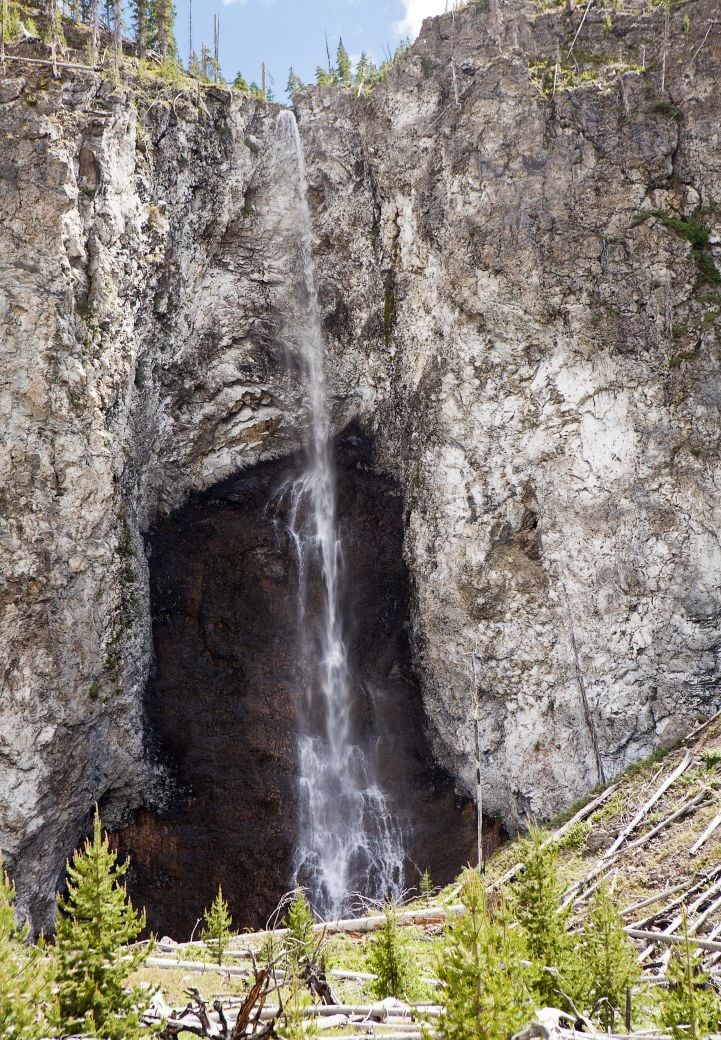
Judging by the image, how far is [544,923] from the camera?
458 inches

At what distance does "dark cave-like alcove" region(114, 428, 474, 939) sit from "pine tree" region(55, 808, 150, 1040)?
1567 centimetres

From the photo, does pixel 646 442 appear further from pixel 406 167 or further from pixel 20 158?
pixel 20 158

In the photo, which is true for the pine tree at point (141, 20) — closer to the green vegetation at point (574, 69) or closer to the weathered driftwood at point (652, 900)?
the green vegetation at point (574, 69)

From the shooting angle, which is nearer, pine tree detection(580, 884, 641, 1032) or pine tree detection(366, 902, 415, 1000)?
pine tree detection(580, 884, 641, 1032)

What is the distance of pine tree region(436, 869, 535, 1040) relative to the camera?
7.41m

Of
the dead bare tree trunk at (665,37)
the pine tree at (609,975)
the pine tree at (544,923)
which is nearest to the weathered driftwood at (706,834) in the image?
the pine tree at (544,923)

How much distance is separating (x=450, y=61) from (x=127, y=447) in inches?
784

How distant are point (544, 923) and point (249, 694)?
17377 millimetres

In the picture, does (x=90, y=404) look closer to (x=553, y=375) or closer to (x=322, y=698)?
(x=322, y=698)

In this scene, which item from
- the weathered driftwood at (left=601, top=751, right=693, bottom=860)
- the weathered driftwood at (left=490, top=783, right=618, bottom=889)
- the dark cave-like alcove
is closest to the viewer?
the weathered driftwood at (left=601, top=751, right=693, bottom=860)

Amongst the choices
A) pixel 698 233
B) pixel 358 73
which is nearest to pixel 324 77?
pixel 358 73

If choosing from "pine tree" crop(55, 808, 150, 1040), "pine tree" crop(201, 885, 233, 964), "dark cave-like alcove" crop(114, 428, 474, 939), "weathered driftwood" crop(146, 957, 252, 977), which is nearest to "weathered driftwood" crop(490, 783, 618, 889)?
"dark cave-like alcove" crop(114, 428, 474, 939)

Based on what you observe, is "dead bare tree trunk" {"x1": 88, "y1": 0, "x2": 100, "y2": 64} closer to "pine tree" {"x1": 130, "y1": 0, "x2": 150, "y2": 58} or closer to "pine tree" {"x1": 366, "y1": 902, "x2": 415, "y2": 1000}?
"pine tree" {"x1": 130, "y1": 0, "x2": 150, "y2": 58}

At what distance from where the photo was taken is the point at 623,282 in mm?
26516
